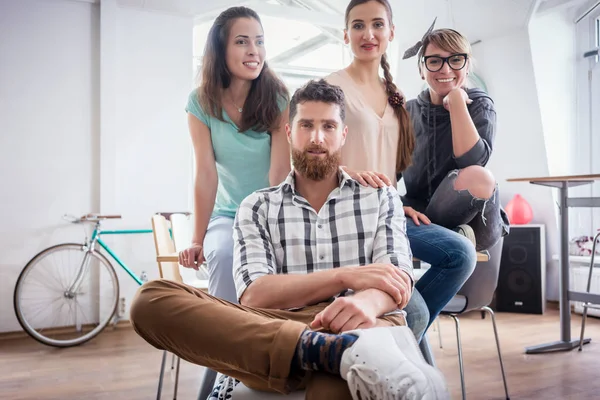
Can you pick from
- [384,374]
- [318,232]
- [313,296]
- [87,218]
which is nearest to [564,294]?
[318,232]

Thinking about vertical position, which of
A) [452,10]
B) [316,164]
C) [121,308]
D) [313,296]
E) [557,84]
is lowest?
[121,308]

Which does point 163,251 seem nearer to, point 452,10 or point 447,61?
point 447,61

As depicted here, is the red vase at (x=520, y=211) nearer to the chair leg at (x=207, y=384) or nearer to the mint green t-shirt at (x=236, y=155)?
the mint green t-shirt at (x=236, y=155)

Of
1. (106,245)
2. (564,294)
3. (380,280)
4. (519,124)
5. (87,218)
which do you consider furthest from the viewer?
(519,124)

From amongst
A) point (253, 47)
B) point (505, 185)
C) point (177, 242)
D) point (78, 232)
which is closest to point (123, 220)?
point (78, 232)

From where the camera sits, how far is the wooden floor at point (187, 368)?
9.17 feet

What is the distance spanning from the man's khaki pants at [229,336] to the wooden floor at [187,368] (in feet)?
5.23

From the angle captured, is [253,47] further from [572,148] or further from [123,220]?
[572,148]

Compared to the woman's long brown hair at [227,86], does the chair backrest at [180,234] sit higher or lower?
lower

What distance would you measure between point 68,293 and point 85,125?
50.1 inches

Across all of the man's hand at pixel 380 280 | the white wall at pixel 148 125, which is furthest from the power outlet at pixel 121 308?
the man's hand at pixel 380 280

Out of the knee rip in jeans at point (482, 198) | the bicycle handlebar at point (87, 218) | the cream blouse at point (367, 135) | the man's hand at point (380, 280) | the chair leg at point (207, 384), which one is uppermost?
the cream blouse at point (367, 135)

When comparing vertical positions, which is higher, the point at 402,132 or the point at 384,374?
the point at 402,132

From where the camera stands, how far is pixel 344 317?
1.29 m
